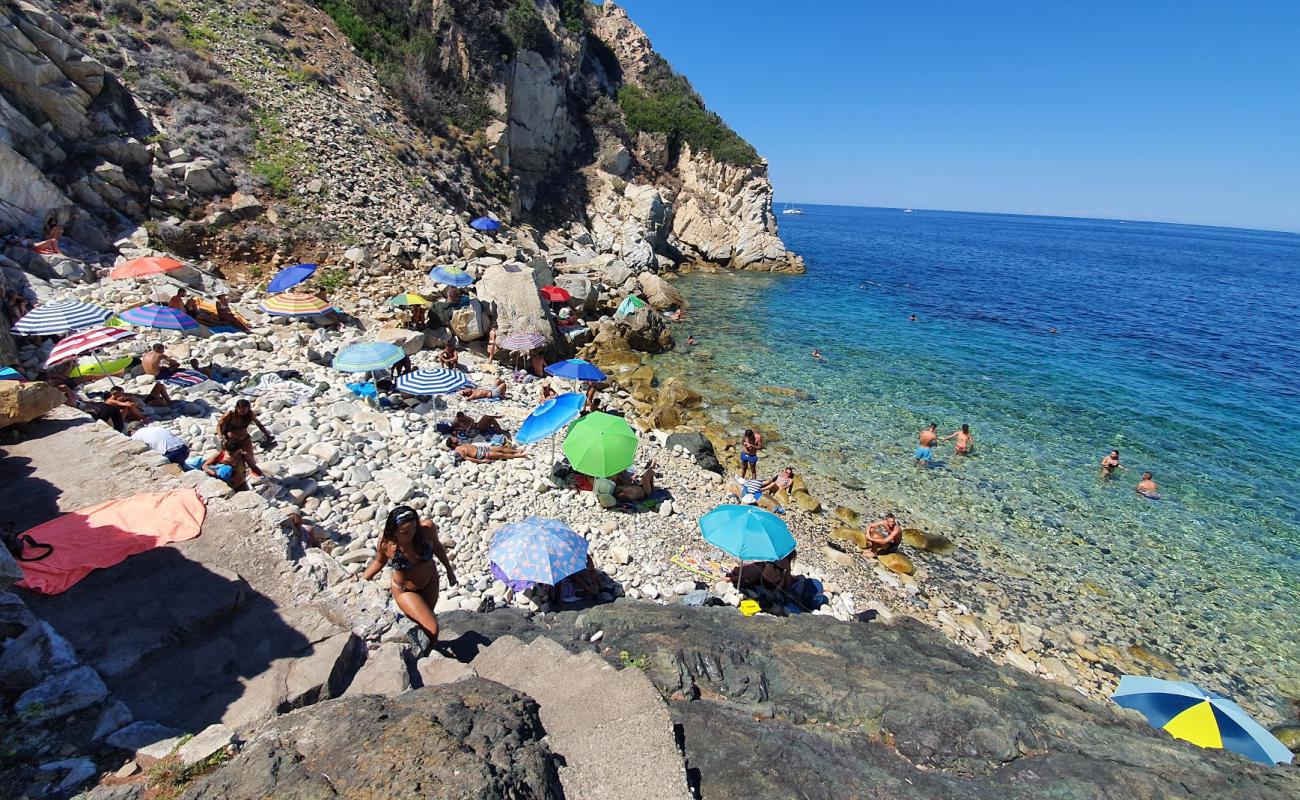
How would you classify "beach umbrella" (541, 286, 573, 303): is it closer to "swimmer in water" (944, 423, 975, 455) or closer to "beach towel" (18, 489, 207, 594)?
"swimmer in water" (944, 423, 975, 455)

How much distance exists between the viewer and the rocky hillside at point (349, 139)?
56.1 feet

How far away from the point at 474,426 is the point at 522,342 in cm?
498

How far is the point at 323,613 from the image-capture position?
592cm

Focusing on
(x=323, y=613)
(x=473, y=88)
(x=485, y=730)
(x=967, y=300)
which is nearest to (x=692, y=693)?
(x=485, y=730)

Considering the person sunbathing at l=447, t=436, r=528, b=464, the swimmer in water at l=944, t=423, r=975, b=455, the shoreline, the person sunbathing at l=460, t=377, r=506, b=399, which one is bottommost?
the shoreline

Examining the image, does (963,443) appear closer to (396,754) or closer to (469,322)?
(469,322)

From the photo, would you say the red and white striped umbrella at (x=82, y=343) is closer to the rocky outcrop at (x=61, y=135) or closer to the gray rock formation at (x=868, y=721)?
the rocky outcrop at (x=61, y=135)

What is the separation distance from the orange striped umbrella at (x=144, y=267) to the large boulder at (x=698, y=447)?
14555 millimetres

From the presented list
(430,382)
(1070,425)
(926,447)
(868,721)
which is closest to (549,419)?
(430,382)

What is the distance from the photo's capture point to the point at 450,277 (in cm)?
1997

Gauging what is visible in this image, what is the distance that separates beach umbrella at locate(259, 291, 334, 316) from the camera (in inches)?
624

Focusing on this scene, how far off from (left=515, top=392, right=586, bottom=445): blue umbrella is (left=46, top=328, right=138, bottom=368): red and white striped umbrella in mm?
7952

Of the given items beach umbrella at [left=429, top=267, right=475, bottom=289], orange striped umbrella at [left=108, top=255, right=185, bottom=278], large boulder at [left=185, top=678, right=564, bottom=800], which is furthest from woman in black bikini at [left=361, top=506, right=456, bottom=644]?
beach umbrella at [left=429, top=267, right=475, bottom=289]

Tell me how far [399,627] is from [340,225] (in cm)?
2055
